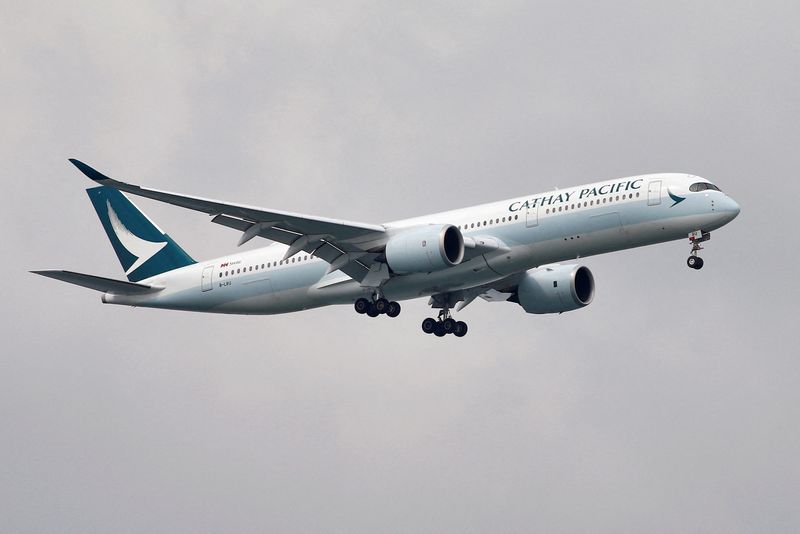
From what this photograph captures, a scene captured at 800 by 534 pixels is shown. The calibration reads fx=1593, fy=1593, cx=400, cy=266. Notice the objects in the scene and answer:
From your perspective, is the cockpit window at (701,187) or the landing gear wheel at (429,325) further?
the landing gear wheel at (429,325)

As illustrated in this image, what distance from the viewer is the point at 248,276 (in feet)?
219

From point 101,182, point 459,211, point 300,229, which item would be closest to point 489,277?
point 459,211

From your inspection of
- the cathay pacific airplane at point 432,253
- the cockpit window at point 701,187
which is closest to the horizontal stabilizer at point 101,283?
the cathay pacific airplane at point 432,253

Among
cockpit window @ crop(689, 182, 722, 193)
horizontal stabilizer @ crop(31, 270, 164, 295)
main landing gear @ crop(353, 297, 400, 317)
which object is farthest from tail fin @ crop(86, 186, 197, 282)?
cockpit window @ crop(689, 182, 722, 193)

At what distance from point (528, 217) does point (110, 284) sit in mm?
18762

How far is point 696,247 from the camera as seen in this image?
5888cm

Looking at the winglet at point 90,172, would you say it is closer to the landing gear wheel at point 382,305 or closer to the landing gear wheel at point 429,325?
the landing gear wheel at point 382,305

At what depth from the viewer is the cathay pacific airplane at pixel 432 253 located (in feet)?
193

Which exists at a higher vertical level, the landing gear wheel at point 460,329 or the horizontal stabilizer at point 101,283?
the horizontal stabilizer at point 101,283

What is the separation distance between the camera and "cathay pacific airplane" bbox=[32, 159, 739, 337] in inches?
2317

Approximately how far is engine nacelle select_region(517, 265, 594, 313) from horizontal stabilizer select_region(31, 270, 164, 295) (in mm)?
16020

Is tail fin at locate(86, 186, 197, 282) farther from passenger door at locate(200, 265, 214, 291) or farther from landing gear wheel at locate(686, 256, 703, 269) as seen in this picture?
landing gear wheel at locate(686, 256, 703, 269)

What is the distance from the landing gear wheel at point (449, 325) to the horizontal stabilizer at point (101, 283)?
12.5m

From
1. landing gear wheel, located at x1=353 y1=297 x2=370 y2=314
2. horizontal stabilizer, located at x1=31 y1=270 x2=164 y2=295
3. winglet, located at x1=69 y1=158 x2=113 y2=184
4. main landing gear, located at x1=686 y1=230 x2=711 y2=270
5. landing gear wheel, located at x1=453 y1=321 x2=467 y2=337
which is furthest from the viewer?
landing gear wheel, located at x1=453 y1=321 x2=467 y2=337
